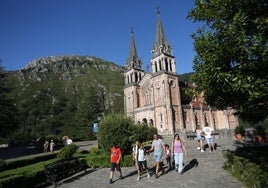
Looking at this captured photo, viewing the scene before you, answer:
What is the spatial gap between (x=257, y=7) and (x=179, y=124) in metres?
37.7

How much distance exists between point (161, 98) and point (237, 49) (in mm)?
37704

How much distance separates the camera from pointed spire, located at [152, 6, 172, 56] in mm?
48281

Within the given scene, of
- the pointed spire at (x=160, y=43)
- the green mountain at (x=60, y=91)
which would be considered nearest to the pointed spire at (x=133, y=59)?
the pointed spire at (x=160, y=43)

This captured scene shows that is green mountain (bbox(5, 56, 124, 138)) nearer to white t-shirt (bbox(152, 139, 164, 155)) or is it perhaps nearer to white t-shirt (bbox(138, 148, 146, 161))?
white t-shirt (bbox(138, 148, 146, 161))

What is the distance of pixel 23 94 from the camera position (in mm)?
143625

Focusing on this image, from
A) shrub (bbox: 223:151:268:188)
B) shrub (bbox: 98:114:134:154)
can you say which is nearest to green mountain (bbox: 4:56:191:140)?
shrub (bbox: 98:114:134:154)

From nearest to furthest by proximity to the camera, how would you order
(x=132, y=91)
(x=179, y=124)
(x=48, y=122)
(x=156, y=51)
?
(x=179, y=124) → (x=156, y=51) → (x=132, y=91) → (x=48, y=122)

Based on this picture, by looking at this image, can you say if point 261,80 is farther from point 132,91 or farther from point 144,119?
point 132,91

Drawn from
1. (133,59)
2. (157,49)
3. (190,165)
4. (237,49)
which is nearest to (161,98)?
(157,49)

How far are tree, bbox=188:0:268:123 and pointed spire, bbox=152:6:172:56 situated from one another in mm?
38047

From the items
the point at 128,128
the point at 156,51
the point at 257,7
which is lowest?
the point at 128,128

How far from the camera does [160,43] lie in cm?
4881

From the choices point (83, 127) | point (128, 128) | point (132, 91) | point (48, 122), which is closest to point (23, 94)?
point (48, 122)

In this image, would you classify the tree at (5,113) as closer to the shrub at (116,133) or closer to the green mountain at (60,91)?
the shrub at (116,133)
